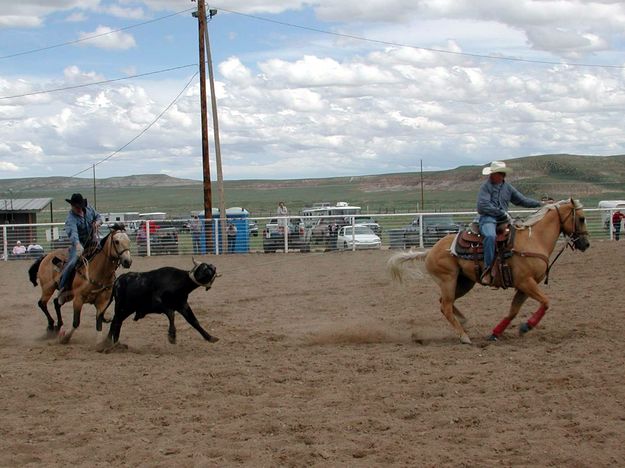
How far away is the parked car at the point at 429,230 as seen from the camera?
25.5 metres

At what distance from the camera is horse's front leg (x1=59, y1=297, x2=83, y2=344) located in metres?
10.2

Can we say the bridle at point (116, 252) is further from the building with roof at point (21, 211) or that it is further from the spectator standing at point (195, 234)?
the building with roof at point (21, 211)

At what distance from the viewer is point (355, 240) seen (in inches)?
995

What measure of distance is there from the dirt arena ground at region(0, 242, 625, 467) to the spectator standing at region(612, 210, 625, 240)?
Result: 12.4m

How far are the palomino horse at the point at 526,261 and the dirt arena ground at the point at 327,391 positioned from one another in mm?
303

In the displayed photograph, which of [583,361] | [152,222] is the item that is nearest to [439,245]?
[583,361]

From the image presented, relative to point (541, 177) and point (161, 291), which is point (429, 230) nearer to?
point (161, 291)

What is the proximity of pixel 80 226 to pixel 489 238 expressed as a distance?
4.90m

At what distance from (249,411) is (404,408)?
46.9 inches

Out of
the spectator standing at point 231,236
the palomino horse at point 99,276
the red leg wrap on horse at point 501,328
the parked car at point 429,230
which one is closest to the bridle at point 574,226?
the red leg wrap on horse at point 501,328

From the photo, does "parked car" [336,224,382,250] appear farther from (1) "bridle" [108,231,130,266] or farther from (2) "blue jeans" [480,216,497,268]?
(1) "bridle" [108,231,130,266]

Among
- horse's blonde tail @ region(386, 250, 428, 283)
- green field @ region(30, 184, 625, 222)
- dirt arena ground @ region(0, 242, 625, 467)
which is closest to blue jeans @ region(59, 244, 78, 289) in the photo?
dirt arena ground @ region(0, 242, 625, 467)

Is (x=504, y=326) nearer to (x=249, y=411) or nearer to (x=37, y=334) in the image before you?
(x=249, y=411)

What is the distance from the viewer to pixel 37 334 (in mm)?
11234
